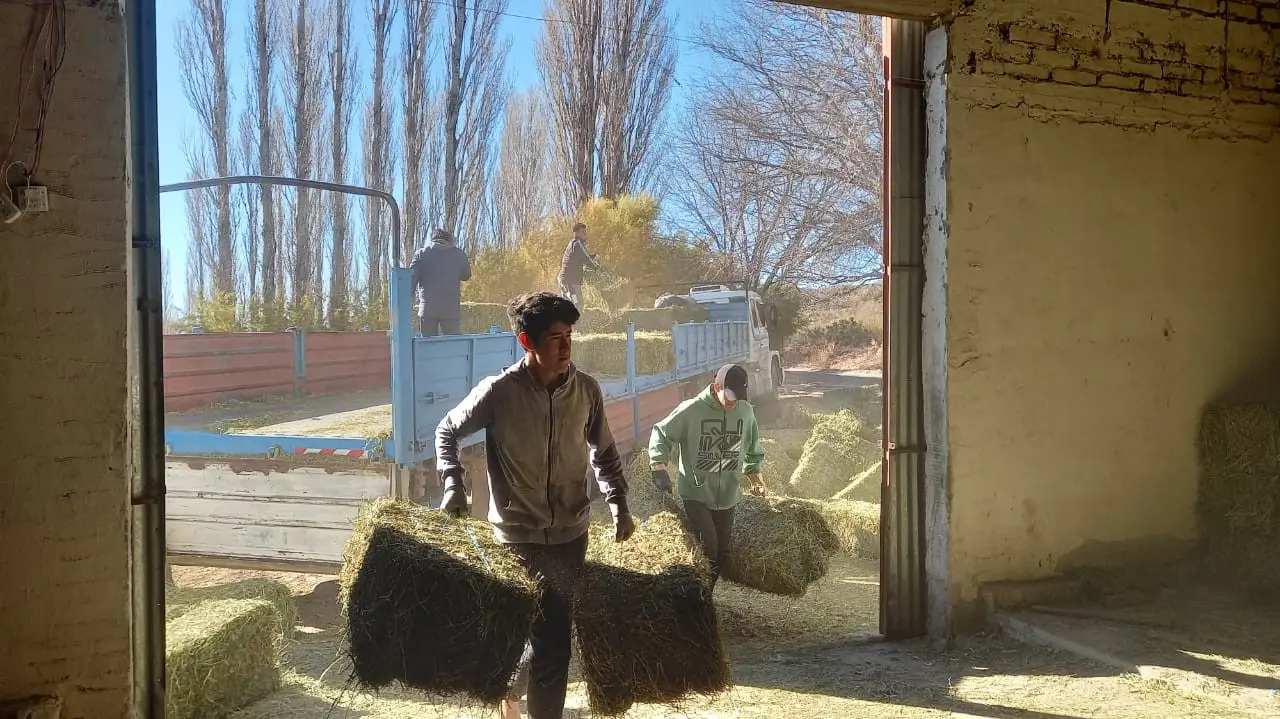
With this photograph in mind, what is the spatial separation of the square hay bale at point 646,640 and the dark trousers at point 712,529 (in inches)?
72.5

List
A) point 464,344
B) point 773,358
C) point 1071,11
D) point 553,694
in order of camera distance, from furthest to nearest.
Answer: point 773,358 < point 464,344 < point 1071,11 < point 553,694

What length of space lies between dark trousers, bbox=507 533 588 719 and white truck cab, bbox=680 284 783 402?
32.5 ft

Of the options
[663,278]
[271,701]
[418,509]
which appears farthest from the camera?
[663,278]

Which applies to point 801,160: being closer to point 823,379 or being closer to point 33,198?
point 823,379

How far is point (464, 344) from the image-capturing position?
6.23 m

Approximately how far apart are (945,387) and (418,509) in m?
2.59

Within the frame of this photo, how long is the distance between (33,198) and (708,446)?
3.42 metres

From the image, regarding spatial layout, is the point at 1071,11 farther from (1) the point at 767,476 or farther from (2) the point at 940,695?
(1) the point at 767,476

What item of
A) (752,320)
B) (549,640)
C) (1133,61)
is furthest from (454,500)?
(752,320)

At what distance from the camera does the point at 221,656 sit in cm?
406

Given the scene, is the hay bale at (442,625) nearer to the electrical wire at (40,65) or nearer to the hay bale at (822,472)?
the electrical wire at (40,65)

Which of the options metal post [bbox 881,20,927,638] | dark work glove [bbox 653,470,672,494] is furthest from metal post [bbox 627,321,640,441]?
metal post [bbox 881,20,927,638]

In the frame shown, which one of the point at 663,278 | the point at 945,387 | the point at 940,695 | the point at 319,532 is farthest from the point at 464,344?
the point at 663,278

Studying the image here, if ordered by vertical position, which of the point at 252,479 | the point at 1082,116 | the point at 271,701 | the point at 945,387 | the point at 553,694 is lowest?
the point at 271,701
